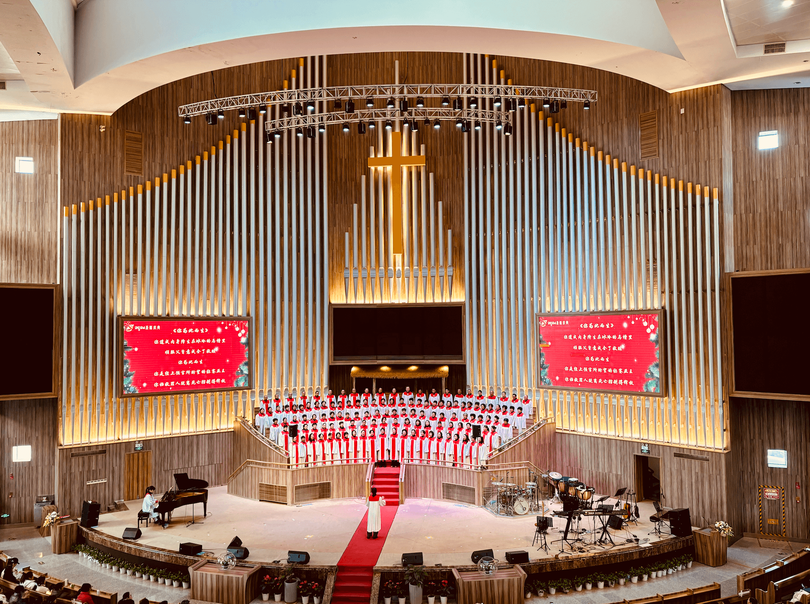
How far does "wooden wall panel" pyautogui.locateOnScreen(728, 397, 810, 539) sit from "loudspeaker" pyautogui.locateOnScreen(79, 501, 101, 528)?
12008 mm

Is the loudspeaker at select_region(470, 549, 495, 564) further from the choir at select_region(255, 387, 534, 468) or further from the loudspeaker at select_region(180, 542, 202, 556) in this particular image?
the loudspeaker at select_region(180, 542, 202, 556)

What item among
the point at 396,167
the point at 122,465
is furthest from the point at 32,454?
the point at 396,167

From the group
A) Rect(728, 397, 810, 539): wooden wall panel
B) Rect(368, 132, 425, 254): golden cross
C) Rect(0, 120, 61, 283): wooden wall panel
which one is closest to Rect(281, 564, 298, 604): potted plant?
Rect(728, 397, 810, 539): wooden wall panel

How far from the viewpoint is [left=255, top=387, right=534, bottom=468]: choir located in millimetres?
14750

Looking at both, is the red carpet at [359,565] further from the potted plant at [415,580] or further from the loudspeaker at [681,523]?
the loudspeaker at [681,523]

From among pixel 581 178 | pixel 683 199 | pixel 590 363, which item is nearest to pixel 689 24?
pixel 683 199

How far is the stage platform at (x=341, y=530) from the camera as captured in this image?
11.1 m

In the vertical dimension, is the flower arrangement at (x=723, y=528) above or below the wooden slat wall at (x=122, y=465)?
below

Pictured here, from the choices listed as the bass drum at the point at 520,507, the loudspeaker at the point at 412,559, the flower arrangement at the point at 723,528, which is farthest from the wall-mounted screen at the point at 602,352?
the loudspeaker at the point at 412,559

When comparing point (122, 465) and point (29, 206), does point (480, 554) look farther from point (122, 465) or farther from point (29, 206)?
point (29, 206)

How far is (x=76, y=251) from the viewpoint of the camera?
1441 cm

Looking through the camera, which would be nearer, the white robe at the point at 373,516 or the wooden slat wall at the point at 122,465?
the white robe at the point at 373,516

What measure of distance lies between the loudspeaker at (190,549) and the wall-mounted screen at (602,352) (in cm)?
862

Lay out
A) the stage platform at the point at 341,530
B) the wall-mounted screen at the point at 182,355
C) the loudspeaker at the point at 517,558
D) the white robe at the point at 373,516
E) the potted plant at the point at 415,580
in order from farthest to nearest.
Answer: the wall-mounted screen at the point at 182,355 → the white robe at the point at 373,516 → the stage platform at the point at 341,530 → the loudspeaker at the point at 517,558 → the potted plant at the point at 415,580
